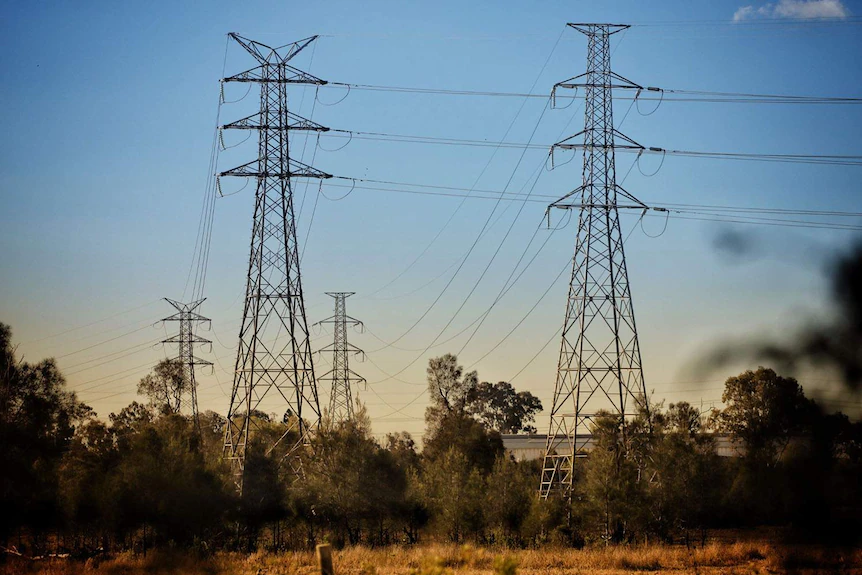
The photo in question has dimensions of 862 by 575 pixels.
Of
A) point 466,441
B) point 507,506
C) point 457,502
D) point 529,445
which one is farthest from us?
point 529,445

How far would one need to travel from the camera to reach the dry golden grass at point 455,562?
39.3 metres

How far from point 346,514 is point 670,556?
18.8m

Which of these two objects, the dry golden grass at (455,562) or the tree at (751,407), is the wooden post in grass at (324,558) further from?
the tree at (751,407)

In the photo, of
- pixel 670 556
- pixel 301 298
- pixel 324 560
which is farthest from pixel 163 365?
pixel 324 560

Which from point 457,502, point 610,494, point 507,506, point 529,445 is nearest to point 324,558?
point 610,494

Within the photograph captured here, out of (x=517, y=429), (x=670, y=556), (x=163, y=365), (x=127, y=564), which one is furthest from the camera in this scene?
(x=517, y=429)

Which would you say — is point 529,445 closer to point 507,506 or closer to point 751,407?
point 751,407

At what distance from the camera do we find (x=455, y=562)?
4475 cm

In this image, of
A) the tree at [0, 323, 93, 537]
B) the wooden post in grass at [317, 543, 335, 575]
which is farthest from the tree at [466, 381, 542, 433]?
the wooden post in grass at [317, 543, 335, 575]

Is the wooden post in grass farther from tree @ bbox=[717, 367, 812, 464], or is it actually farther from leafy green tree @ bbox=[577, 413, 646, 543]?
tree @ bbox=[717, 367, 812, 464]

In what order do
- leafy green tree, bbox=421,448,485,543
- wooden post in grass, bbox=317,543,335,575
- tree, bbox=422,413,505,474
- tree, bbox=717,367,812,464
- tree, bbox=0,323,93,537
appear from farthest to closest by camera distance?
tree, bbox=422,413,505,474 → tree, bbox=717,367,812,464 → leafy green tree, bbox=421,448,485,543 → tree, bbox=0,323,93,537 → wooden post in grass, bbox=317,543,335,575

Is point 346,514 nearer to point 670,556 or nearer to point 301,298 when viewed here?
point 301,298

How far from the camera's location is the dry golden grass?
3931cm

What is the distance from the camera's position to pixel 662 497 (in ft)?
175
